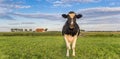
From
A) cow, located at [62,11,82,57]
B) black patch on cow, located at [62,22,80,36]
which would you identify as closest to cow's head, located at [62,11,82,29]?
cow, located at [62,11,82,57]

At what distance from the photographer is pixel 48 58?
19.1 metres

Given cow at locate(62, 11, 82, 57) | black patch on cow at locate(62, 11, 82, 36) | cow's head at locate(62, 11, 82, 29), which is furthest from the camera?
black patch on cow at locate(62, 11, 82, 36)

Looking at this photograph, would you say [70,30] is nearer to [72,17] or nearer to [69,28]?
[69,28]

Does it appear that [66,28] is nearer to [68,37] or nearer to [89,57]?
[68,37]

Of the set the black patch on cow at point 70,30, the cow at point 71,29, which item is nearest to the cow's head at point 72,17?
the cow at point 71,29

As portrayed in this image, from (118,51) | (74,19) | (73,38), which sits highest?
(74,19)

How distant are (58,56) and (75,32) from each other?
2.14m

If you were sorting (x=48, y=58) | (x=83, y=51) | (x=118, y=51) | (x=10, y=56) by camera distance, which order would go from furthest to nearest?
(x=118, y=51), (x=83, y=51), (x=10, y=56), (x=48, y=58)

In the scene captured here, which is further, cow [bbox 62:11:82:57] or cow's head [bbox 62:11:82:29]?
cow [bbox 62:11:82:57]

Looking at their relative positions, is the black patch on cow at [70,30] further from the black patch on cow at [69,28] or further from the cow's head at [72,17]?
the cow's head at [72,17]

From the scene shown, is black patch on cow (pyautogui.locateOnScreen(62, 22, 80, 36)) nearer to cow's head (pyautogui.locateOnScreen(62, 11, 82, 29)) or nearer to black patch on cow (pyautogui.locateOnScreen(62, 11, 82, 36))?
black patch on cow (pyautogui.locateOnScreen(62, 11, 82, 36))

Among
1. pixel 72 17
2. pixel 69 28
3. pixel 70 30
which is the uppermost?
pixel 72 17

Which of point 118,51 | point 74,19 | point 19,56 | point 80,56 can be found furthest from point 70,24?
point 118,51

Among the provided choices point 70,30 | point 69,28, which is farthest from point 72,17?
point 70,30
